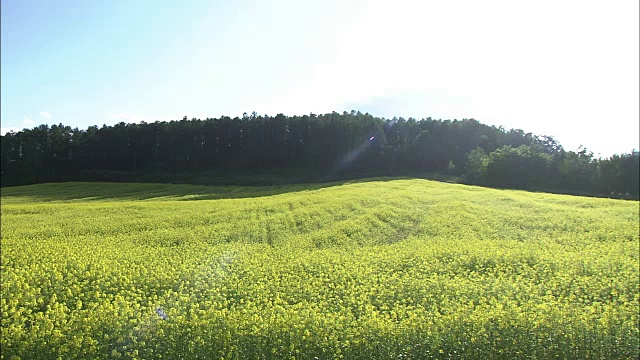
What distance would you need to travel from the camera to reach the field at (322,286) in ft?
27.6

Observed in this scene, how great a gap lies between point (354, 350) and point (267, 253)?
827 cm

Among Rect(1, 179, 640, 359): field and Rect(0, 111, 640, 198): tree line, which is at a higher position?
Rect(0, 111, 640, 198): tree line

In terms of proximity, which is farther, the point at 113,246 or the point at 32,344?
the point at 113,246

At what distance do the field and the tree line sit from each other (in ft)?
158

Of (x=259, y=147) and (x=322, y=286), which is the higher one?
(x=259, y=147)

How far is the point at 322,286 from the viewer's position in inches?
468

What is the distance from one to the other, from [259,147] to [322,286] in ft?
246

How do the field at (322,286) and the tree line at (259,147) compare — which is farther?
the tree line at (259,147)

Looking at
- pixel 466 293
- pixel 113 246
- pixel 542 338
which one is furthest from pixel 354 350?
pixel 113 246

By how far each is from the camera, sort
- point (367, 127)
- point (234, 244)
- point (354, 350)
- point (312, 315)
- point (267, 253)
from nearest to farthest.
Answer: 1. point (354, 350)
2. point (312, 315)
3. point (267, 253)
4. point (234, 244)
5. point (367, 127)

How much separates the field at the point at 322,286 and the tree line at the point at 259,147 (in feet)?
158

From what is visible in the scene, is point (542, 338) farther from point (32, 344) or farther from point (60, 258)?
point (60, 258)

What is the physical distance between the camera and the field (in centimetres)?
841

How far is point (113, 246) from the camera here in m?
16.9
